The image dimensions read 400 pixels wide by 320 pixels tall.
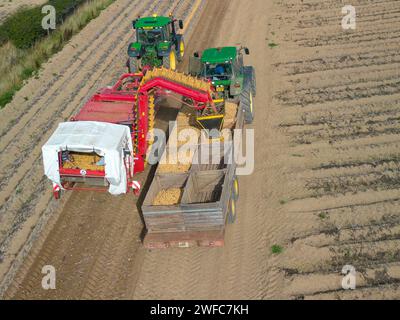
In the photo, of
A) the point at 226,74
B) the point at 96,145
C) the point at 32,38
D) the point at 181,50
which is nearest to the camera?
the point at 96,145

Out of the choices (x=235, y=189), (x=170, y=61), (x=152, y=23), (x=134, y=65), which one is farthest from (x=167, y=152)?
(x=152, y=23)

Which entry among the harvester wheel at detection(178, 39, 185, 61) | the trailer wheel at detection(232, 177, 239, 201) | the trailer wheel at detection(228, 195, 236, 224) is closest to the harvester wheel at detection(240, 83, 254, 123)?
the trailer wheel at detection(232, 177, 239, 201)

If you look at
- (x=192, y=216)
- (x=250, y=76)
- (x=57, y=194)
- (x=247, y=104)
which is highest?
(x=250, y=76)

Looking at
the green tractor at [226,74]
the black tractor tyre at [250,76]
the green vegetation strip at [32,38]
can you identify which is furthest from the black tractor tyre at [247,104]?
the green vegetation strip at [32,38]

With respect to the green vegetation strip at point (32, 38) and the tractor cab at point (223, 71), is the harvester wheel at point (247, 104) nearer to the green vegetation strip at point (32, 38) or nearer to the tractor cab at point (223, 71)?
the tractor cab at point (223, 71)

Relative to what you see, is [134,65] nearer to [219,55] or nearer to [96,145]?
[219,55]
